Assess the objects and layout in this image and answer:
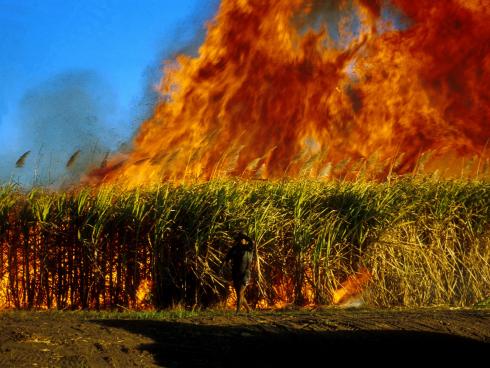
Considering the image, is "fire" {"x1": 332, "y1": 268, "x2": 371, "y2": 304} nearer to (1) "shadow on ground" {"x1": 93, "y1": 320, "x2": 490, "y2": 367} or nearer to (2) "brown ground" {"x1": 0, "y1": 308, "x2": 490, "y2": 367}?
(2) "brown ground" {"x1": 0, "y1": 308, "x2": 490, "y2": 367}

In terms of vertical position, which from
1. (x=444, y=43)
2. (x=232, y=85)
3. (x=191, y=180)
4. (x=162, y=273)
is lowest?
(x=162, y=273)

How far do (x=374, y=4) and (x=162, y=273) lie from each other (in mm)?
10161

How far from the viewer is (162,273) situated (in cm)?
1035

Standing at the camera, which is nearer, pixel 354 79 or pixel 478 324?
pixel 478 324

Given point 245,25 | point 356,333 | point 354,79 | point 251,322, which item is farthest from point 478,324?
point 245,25

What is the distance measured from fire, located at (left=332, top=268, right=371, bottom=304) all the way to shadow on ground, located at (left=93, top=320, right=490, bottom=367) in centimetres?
351

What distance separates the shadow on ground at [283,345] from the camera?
19.8 feet

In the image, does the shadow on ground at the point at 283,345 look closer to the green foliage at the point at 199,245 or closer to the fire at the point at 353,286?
the green foliage at the point at 199,245

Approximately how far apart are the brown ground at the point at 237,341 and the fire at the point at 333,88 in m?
Result: 8.82

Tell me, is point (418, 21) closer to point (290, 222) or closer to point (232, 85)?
point (232, 85)

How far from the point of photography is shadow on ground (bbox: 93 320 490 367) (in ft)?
19.8

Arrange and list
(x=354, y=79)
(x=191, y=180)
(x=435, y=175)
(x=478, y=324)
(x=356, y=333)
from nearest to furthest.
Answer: (x=356, y=333)
(x=478, y=324)
(x=191, y=180)
(x=435, y=175)
(x=354, y=79)

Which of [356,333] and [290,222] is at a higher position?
[290,222]

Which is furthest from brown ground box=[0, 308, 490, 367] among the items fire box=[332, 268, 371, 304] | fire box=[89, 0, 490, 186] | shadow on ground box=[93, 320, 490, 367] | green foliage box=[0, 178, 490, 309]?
fire box=[89, 0, 490, 186]
